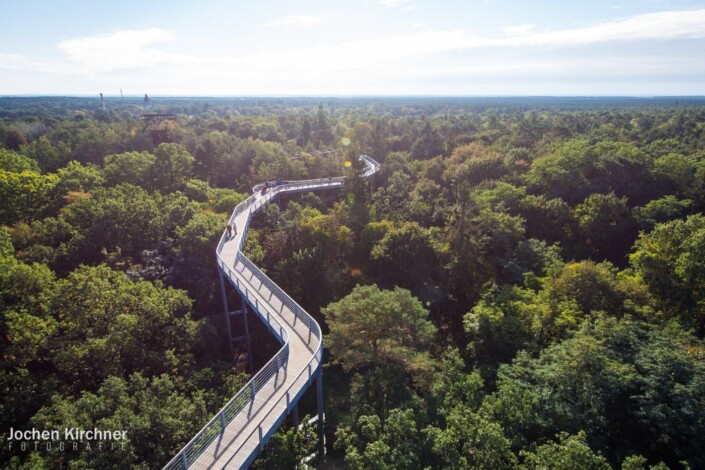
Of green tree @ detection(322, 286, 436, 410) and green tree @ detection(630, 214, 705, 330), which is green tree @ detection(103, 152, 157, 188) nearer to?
green tree @ detection(322, 286, 436, 410)

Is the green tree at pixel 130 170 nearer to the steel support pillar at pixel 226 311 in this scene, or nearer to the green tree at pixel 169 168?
the green tree at pixel 169 168

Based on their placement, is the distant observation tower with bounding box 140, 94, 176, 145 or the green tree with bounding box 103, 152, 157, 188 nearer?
the green tree with bounding box 103, 152, 157, 188

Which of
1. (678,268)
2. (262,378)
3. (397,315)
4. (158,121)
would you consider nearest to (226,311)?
(262,378)

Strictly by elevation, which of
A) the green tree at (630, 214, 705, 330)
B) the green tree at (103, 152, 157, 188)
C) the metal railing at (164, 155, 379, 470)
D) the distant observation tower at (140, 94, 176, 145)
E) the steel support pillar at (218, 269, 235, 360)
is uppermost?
the distant observation tower at (140, 94, 176, 145)

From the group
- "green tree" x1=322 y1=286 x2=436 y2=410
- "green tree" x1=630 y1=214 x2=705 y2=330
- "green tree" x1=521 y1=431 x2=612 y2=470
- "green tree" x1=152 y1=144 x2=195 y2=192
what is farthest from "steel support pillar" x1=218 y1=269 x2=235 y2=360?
"green tree" x1=630 y1=214 x2=705 y2=330

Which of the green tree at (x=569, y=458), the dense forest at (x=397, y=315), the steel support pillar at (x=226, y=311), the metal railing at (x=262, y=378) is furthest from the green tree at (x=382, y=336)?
the steel support pillar at (x=226, y=311)

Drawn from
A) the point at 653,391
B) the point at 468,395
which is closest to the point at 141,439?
the point at 468,395

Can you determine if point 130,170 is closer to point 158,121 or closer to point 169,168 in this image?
point 169,168

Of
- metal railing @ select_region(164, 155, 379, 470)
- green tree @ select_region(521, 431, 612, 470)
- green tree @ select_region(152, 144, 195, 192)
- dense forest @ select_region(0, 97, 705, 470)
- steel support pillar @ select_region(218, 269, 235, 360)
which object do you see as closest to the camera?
green tree @ select_region(521, 431, 612, 470)

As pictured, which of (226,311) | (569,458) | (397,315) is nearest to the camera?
(569,458)

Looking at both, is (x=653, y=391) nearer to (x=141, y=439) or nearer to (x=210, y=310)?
(x=141, y=439)
